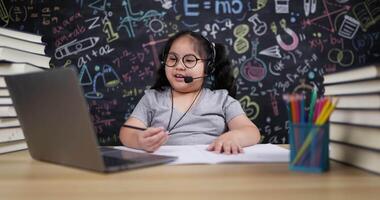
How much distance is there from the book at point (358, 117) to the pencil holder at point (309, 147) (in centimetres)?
7

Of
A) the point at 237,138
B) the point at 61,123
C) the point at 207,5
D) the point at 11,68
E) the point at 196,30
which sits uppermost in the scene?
the point at 207,5

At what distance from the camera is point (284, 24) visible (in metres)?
1.75

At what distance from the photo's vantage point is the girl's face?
1.47 meters

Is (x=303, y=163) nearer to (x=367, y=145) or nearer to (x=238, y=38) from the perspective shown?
(x=367, y=145)

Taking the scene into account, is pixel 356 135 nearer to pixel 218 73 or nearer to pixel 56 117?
pixel 56 117

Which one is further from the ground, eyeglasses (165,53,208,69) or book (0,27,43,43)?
book (0,27,43,43)

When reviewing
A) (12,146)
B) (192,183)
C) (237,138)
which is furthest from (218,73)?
(192,183)

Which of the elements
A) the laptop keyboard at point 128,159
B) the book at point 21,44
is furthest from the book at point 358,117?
the book at point 21,44

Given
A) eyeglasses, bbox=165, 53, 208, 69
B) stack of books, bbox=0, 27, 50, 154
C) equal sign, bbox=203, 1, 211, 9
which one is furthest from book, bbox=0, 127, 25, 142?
equal sign, bbox=203, 1, 211, 9

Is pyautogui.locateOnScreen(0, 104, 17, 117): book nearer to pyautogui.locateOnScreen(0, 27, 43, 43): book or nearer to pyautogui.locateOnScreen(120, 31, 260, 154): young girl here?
pyautogui.locateOnScreen(0, 27, 43, 43): book

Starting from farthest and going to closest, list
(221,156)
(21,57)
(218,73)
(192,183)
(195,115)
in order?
(218,73), (195,115), (21,57), (221,156), (192,183)

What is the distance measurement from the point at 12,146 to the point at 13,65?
20 centimetres

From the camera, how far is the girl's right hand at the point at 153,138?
940 millimetres

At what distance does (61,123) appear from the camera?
695mm
